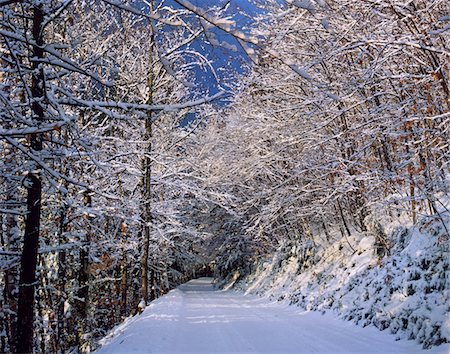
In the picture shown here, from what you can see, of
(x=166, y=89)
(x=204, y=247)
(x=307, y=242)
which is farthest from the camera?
(x=204, y=247)

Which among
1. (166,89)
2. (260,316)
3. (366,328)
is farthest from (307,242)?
(366,328)

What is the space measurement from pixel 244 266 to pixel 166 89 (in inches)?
825

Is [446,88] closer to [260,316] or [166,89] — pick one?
[260,316]

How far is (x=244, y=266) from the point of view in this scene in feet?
111

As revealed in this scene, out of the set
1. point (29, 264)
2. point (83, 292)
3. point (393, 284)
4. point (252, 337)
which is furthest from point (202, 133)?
point (29, 264)

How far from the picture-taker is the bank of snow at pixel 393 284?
272 inches

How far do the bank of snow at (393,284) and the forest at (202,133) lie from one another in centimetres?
9

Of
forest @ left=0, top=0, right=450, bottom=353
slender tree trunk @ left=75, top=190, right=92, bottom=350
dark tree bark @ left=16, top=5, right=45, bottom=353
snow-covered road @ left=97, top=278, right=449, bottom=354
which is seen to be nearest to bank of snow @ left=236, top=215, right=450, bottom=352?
forest @ left=0, top=0, right=450, bottom=353

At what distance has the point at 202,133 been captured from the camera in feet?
79.8

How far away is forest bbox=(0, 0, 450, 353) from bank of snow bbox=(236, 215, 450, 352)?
0.09 meters

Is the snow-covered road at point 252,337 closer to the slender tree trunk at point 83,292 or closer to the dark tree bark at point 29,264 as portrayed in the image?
the slender tree trunk at point 83,292

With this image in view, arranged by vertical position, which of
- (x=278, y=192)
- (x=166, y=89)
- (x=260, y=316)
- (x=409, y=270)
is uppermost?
(x=166, y=89)

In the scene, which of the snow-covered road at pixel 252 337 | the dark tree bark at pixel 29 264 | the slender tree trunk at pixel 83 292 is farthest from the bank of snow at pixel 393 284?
the slender tree trunk at pixel 83 292

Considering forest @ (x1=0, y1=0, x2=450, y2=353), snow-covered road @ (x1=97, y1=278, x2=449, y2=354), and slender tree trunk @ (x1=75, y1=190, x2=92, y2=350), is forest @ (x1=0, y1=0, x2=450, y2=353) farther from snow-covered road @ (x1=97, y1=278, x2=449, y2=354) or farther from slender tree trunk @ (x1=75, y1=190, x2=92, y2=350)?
snow-covered road @ (x1=97, y1=278, x2=449, y2=354)
